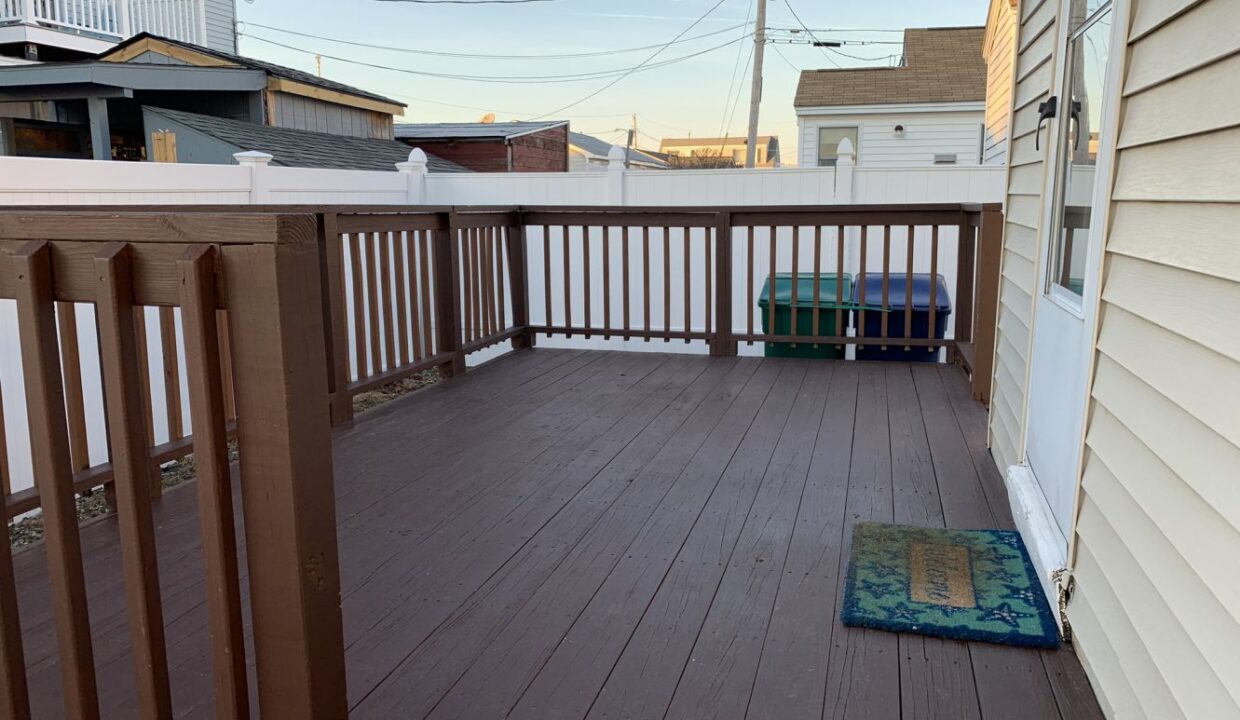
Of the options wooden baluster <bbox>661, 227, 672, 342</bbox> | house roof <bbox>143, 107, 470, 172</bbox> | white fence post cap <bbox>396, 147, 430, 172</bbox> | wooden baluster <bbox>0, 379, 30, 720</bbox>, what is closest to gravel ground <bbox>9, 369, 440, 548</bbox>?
wooden baluster <bbox>0, 379, 30, 720</bbox>

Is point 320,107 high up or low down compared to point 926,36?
down

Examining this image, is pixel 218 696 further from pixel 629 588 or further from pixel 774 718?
pixel 629 588

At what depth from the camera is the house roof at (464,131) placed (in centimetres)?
1728

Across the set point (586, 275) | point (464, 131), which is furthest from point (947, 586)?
point (464, 131)

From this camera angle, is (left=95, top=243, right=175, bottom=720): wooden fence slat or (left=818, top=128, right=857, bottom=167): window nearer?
(left=95, top=243, right=175, bottom=720): wooden fence slat

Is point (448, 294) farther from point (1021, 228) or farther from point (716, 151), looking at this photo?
point (716, 151)

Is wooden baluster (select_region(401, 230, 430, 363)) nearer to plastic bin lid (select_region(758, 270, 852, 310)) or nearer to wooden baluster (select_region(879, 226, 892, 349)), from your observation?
plastic bin lid (select_region(758, 270, 852, 310))

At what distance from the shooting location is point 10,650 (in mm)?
1340

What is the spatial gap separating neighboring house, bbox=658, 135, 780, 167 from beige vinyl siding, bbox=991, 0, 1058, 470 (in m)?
22.9

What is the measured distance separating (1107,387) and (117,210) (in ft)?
5.84

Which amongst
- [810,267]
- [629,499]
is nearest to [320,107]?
[810,267]

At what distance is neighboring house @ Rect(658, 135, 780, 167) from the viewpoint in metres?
31.1

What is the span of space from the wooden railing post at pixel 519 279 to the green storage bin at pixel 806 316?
1456mm

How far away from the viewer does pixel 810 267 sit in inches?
300
